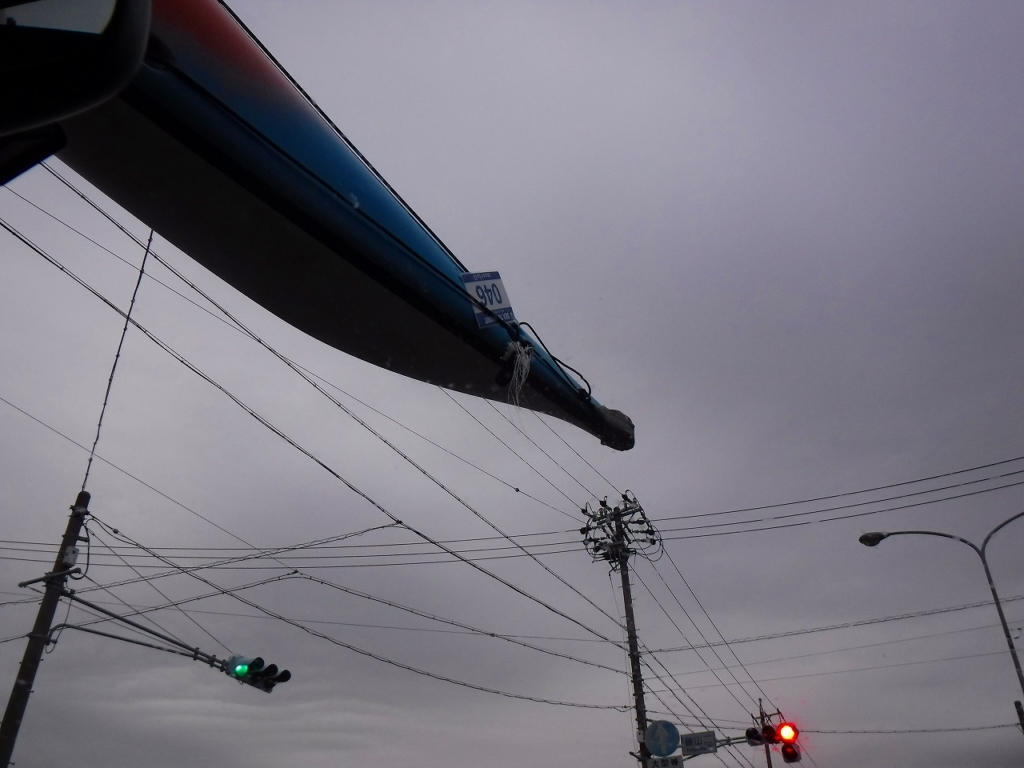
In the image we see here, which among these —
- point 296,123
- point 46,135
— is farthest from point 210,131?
point 46,135

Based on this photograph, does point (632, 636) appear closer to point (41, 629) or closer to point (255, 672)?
point (255, 672)

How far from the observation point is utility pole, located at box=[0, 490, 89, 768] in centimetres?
921

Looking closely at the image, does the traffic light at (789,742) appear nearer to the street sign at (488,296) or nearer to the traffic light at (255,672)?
the traffic light at (255,672)

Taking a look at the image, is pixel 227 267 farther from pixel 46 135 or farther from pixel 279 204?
pixel 46 135

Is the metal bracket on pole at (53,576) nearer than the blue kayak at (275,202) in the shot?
No

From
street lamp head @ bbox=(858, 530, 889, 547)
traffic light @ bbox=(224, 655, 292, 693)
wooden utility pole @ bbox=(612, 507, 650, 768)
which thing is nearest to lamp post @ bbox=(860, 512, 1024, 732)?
street lamp head @ bbox=(858, 530, 889, 547)

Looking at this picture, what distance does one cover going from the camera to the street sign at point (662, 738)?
579 inches

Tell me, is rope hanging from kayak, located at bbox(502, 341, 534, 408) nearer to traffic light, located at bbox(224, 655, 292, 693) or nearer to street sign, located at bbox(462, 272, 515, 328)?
street sign, located at bbox(462, 272, 515, 328)

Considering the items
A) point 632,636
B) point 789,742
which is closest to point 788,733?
point 789,742

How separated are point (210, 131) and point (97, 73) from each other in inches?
56.3

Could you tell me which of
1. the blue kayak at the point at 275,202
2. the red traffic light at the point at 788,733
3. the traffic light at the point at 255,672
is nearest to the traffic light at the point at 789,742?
the red traffic light at the point at 788,733

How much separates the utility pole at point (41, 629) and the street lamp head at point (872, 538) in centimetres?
1742

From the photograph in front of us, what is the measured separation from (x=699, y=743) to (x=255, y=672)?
11.0m

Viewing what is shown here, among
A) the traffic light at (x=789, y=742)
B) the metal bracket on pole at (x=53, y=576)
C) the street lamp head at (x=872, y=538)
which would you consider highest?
the street lamp head at (x=872, y=538)
